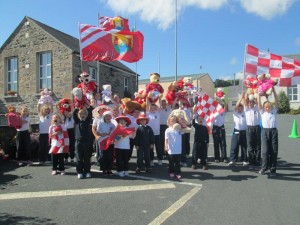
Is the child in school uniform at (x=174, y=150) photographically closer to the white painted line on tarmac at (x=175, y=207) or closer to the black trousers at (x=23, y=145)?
the white painted line on tarmac at (x=175, y=207)

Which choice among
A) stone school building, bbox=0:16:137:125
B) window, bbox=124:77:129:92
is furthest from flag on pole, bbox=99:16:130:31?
window, bbox=124:77:129:92

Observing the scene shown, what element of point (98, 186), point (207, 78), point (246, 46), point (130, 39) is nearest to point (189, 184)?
point (98, 186)

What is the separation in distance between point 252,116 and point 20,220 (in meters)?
5.60

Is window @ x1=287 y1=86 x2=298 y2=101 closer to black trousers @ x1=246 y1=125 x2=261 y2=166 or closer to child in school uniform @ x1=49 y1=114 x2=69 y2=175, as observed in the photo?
black trousers @ x1=246 y1=125 x2=261 y2=166

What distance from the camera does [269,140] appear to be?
7074mm

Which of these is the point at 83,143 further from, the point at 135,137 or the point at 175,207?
the point at 175,207

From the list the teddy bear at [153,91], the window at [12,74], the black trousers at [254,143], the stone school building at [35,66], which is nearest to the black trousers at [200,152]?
the black trousers at [254,143]

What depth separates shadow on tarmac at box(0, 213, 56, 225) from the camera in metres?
4.35

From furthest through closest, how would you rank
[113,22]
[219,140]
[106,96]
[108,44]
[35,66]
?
[35,66] < [113,22] < [108,44] < [106,96] < [219,140]

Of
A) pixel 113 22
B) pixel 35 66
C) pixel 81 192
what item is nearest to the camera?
pixel 81 192

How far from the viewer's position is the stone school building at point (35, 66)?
17.8 metres

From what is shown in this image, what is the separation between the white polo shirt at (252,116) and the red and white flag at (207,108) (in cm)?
101

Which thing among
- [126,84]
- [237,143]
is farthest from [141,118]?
[126,84]

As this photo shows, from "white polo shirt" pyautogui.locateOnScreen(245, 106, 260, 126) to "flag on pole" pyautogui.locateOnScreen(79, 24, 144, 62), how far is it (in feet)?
12.4
